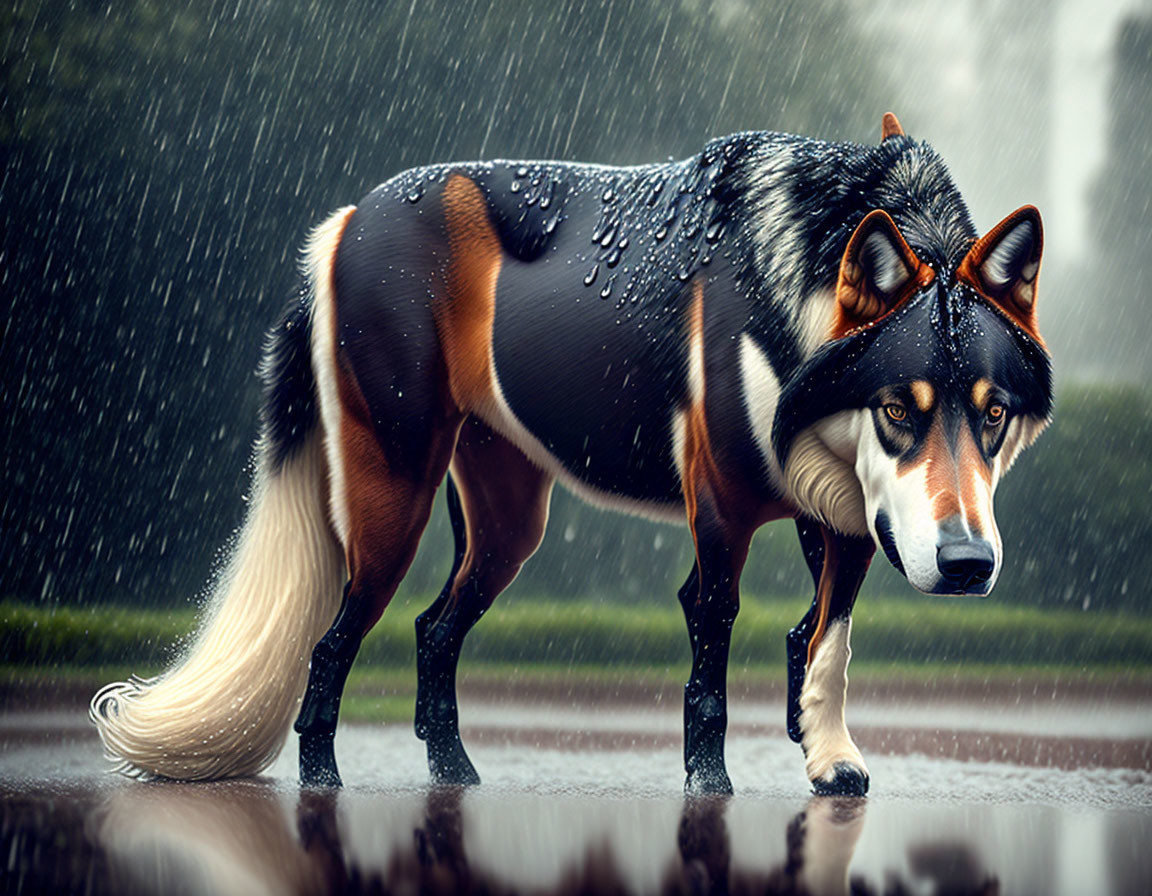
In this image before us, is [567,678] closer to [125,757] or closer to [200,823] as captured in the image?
[125,757]

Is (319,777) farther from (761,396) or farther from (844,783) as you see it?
(761,396)

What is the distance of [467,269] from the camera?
480cm

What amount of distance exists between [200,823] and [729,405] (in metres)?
1.79

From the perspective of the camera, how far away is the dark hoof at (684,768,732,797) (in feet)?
13.7

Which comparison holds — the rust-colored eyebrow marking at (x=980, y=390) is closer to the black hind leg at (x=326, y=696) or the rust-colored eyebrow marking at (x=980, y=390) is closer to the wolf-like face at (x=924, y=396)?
the wolf-like face at (x=924, y=396)

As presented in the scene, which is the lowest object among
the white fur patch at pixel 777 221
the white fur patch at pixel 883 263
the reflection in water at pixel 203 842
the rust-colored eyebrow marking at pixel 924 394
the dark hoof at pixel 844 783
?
the reflection in water at pixel 203 842

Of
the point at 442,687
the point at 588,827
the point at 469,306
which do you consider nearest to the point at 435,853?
the point at 588,827

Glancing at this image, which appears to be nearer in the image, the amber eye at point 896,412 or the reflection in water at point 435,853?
the reflection in water at point 435,853

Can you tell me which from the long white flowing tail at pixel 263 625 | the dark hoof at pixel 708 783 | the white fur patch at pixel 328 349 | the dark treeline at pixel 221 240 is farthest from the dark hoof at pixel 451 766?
the dark treeline at pixel 221 240

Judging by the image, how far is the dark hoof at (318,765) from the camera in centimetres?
454

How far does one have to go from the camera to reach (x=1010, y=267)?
3.92 m

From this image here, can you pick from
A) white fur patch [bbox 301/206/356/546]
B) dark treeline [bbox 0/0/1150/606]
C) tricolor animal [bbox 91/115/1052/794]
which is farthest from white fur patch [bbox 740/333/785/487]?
dark treeline [bbox 0/0/1150/606]

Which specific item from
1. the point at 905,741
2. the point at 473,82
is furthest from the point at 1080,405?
the point at 473,82

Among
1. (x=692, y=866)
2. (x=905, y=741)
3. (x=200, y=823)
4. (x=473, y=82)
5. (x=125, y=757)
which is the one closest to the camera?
(x=692, y=866)
